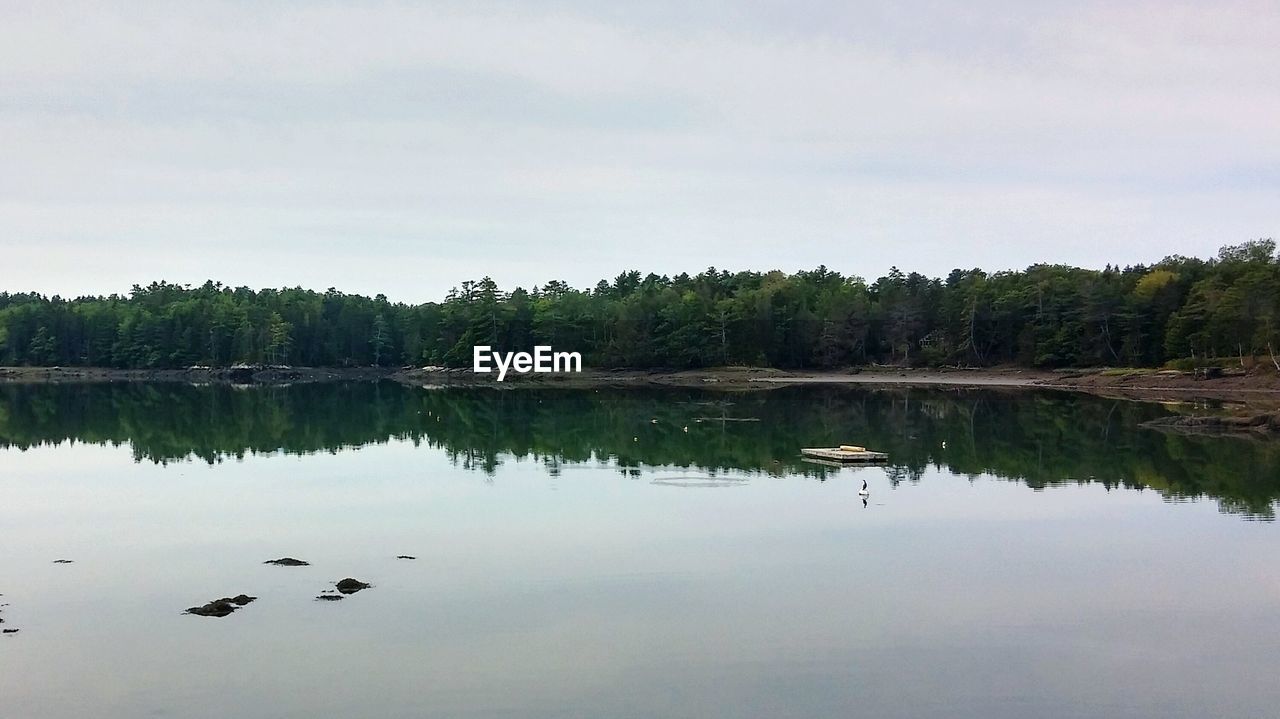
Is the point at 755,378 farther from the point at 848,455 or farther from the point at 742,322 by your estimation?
the point at 848,455

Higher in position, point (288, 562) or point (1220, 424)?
point (1220, 424)

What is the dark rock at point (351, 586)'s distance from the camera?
2384 centimetres

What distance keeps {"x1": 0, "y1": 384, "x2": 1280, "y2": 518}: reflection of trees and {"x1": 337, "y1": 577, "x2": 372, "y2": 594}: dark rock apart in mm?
20563

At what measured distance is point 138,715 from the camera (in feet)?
55.1

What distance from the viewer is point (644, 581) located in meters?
25.1

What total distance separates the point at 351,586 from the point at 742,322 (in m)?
113

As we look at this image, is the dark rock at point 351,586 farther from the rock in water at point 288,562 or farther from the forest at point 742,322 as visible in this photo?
the forest at point 742,322

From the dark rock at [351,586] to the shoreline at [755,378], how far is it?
72757mm

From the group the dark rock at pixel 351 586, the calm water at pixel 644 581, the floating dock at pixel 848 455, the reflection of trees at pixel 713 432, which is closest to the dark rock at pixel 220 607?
the calm water at pixel 644 581

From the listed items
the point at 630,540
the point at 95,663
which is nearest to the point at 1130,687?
the point at 630,540

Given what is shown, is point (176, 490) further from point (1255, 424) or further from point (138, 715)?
point (1255, 424)

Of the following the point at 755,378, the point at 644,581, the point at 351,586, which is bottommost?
the point at 644,581

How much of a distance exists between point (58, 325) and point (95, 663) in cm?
17109

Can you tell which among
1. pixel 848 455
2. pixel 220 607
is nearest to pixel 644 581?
pixel 220 607
